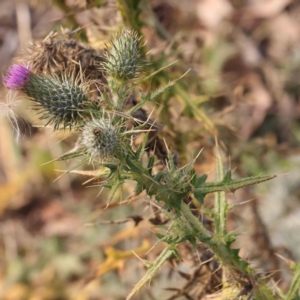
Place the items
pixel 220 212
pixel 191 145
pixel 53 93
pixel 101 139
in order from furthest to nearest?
pixel 191 145 < pixel 220 212 < pixel 53 93 < pixel 101 139

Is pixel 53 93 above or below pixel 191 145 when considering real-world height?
above

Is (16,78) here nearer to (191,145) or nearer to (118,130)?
(118,130)

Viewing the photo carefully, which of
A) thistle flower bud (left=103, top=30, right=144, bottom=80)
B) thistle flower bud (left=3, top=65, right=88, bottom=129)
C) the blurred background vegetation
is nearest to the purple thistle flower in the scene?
thistle flower bud (left=3, top=65, right=88, bottom=129)

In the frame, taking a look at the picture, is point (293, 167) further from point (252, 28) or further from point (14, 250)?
point (14, 250)

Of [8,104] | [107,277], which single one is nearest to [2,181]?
[107,277]

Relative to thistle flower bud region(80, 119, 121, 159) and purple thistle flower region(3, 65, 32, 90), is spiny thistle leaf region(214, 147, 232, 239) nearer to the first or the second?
thistle flower bud region(80, 119, 121, 159)

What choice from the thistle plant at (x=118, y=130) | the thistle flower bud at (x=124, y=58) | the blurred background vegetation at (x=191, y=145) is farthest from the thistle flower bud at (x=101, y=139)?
the blurred background vegetation at (x=191, y=145)

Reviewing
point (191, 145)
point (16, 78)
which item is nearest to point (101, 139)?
point (16, 78)

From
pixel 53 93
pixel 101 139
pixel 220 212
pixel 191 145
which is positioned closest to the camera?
pixel 101 139

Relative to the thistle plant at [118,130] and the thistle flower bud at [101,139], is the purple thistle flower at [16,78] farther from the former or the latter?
the thistle flower bud at [101,139]
